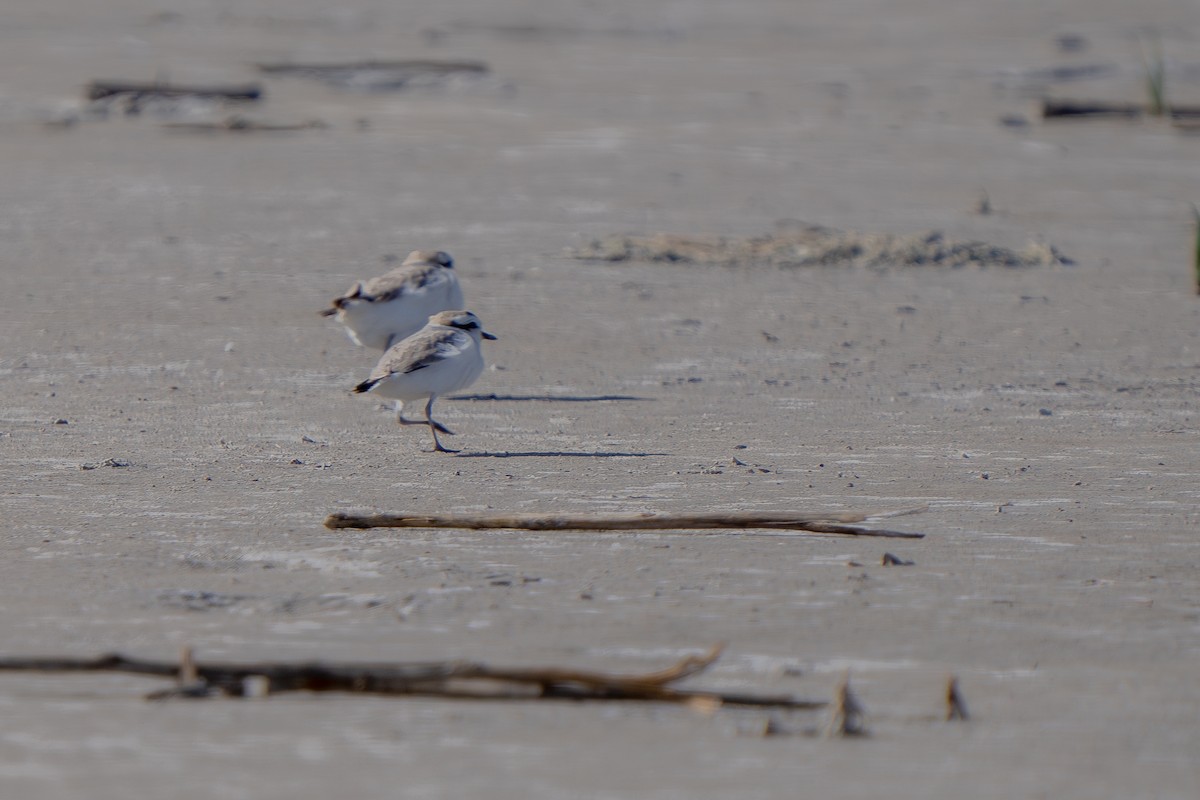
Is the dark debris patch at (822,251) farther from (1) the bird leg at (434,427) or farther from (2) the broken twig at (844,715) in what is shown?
(2) the broken twig at (844,715)

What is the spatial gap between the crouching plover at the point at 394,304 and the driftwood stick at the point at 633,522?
2736mm

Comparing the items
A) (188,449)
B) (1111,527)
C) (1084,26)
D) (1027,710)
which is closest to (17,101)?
(188,449)

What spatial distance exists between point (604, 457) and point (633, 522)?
1264mm

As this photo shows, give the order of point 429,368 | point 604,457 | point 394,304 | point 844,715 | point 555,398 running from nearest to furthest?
point 844,715 < point 604,457 < point 429,368 < point 555,398 < point 394,304

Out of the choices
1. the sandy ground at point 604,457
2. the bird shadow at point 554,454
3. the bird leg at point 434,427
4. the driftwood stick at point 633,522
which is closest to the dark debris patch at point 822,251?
the sandy ground at point 604,457

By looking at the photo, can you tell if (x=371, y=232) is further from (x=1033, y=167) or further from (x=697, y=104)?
(x=697, y=104)

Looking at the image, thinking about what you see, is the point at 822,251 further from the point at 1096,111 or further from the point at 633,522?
the point at 1096,111

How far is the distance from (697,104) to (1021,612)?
15547mm

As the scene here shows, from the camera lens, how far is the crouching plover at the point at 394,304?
818 cm

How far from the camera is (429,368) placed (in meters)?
6.99

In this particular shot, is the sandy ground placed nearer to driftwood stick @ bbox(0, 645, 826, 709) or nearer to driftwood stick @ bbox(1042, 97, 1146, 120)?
driftwood stick @ bbox(0, 645, 826, 709)

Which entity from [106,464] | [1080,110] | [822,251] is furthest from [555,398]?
[1080,110]

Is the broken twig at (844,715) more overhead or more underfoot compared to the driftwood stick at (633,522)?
more underfoot

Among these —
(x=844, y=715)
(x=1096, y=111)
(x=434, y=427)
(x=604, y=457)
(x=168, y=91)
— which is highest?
(x=168, y=91)
